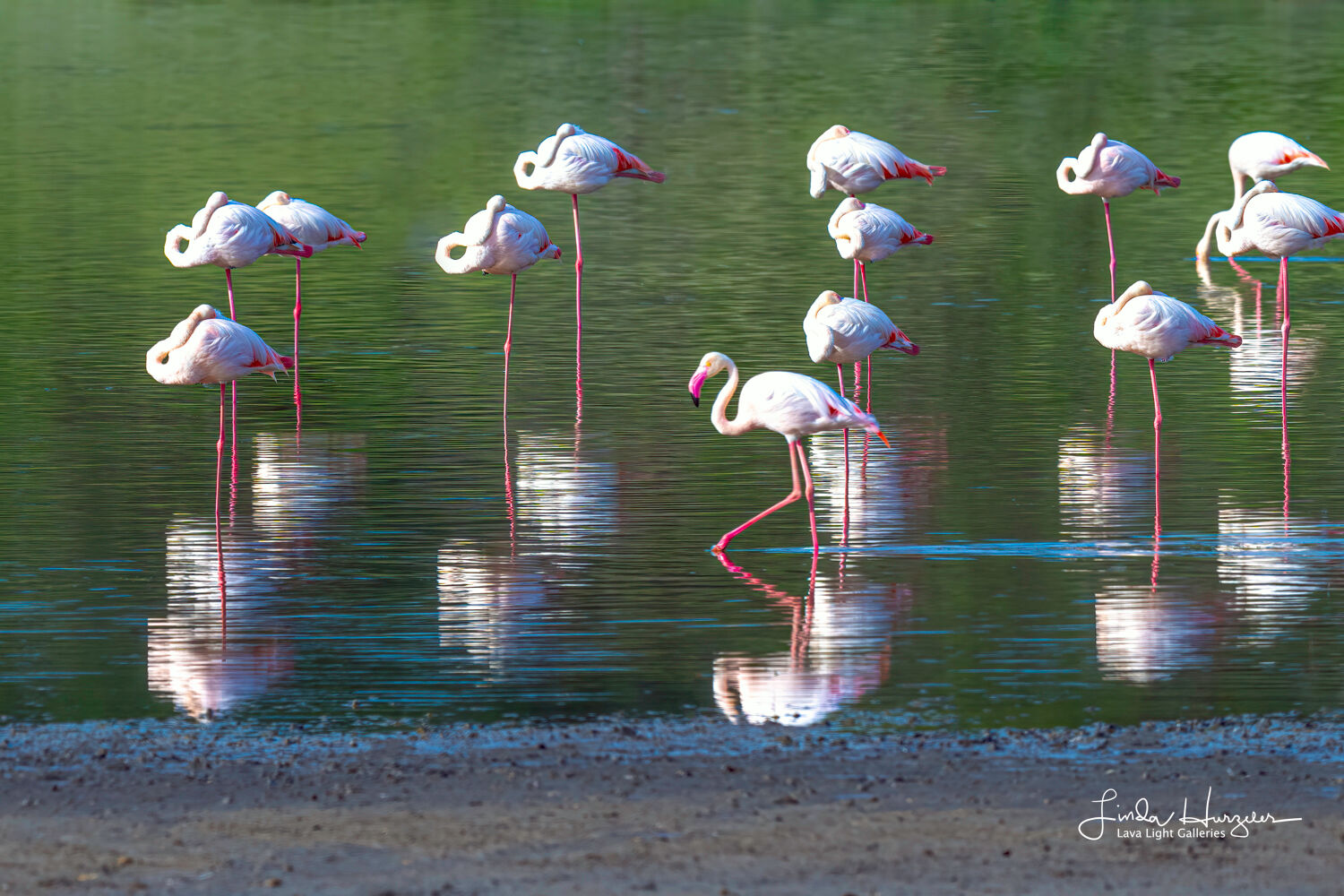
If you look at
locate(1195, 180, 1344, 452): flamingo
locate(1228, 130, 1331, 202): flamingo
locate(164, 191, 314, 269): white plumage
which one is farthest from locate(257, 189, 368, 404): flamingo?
locate(1228, 130, 1331, 202): flamingo

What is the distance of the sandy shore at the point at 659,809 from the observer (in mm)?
5172

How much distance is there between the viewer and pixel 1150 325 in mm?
10016

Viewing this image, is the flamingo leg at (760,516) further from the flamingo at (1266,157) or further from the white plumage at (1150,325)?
the flamingo at (1266,157)

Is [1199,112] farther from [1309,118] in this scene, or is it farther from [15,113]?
[15,113]

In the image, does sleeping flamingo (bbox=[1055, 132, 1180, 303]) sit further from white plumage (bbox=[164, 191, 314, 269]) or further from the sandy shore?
the sandy shore

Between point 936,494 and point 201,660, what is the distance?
3784 millimetres

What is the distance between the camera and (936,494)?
941cm

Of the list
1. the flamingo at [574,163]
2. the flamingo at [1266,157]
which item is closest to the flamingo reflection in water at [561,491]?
the flamingo at [574,163]

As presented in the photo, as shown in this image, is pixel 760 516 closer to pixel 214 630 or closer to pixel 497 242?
pixel 214 630

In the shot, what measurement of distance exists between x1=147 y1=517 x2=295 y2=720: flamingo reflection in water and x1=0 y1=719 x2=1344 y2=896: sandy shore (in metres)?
0.41

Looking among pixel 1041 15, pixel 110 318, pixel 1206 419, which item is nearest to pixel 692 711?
pixel 1206 419

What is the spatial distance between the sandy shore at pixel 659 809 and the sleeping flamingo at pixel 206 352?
4.07 meters

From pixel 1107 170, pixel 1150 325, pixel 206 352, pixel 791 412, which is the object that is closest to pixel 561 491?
pixel 791 412
